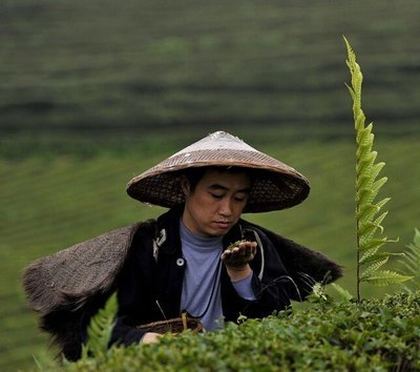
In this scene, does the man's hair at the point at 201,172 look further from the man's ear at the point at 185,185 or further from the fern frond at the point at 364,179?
the fern frond at the point at 364,179

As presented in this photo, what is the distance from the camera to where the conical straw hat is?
384cm

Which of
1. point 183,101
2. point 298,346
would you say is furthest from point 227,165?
point 183,101

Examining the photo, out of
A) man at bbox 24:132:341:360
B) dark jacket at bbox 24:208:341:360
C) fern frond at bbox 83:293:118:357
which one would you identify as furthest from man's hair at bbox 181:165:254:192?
fern frond at bbox 83:293:118:357

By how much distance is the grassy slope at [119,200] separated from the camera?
8500 mm

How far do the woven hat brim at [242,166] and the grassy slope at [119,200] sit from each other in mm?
3582

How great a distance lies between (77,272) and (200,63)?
288 inches

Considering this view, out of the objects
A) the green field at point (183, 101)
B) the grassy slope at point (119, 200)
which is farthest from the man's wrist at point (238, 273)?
the green field at point (183, 101)

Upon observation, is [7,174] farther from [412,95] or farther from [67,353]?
[67,353]

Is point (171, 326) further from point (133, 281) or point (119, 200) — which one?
point (119, 200)

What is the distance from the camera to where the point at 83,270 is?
12.6 feet

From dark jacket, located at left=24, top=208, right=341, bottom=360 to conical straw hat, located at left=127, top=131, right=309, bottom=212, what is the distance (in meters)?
0.13

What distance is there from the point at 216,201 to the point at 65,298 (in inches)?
17.3

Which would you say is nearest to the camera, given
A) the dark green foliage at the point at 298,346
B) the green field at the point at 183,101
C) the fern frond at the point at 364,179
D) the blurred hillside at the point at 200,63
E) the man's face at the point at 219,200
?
the dark green foliage at the point at 298,346

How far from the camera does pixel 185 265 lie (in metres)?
3.93
